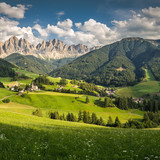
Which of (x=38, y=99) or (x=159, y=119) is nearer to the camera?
(x=159, y=119)

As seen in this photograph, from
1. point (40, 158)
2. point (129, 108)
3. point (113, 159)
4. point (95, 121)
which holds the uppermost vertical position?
point (40, 158)

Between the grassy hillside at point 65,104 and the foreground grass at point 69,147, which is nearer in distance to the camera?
the foreground grass at point 69,147

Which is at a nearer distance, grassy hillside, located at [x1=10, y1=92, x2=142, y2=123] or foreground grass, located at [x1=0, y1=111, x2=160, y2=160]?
foreground grass, located at [x1=0, y1=111, x2=160, y2=160]

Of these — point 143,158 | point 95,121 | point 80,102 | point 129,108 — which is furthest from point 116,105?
point 143,158

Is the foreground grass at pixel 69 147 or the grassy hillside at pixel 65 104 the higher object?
the foreground grass at pixel 69 147

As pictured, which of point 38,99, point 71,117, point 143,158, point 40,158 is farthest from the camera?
point 38,99

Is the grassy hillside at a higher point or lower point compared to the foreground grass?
lower

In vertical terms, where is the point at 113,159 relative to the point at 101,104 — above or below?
above

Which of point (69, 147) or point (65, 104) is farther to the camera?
point (65, 104)

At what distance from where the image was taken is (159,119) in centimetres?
11462

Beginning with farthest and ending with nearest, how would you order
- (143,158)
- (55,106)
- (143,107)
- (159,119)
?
(143,107), (55,106), (159,119), (143,158)

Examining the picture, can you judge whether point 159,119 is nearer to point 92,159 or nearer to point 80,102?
point 80,102

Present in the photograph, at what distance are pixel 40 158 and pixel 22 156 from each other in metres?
1.07

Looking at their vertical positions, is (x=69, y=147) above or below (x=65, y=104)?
above
